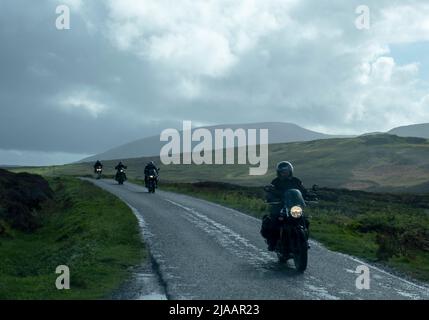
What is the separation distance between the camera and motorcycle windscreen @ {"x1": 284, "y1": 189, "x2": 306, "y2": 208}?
13125 millimetres

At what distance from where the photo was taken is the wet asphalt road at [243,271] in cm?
1059

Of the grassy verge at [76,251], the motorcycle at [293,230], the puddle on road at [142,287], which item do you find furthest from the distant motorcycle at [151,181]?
the puddle on road at [142,287]

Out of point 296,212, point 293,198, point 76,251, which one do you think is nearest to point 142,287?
point 296,212

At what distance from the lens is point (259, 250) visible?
1620 cm

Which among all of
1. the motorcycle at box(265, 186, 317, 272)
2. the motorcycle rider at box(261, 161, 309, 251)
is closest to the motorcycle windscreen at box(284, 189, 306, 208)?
the motorcycle at box(265, 186, 317, 272)

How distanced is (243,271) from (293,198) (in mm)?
1971

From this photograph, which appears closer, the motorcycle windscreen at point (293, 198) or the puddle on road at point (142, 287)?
the puddle on road at point (142, 287)

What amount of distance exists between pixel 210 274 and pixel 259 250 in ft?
14.0

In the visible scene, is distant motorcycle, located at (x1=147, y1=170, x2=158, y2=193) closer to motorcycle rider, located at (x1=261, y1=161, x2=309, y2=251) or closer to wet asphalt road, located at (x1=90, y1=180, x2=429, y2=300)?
wet asphalt road, located at (x1=90, y1=180, x2=429, y2=300)

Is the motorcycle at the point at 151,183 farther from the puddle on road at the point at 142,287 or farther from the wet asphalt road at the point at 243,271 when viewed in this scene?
the puddle on road at the point at 142,287

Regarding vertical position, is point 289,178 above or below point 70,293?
above

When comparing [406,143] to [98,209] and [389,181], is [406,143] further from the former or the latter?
[98,209]

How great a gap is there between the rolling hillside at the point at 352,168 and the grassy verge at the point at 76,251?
8213 centimetres
